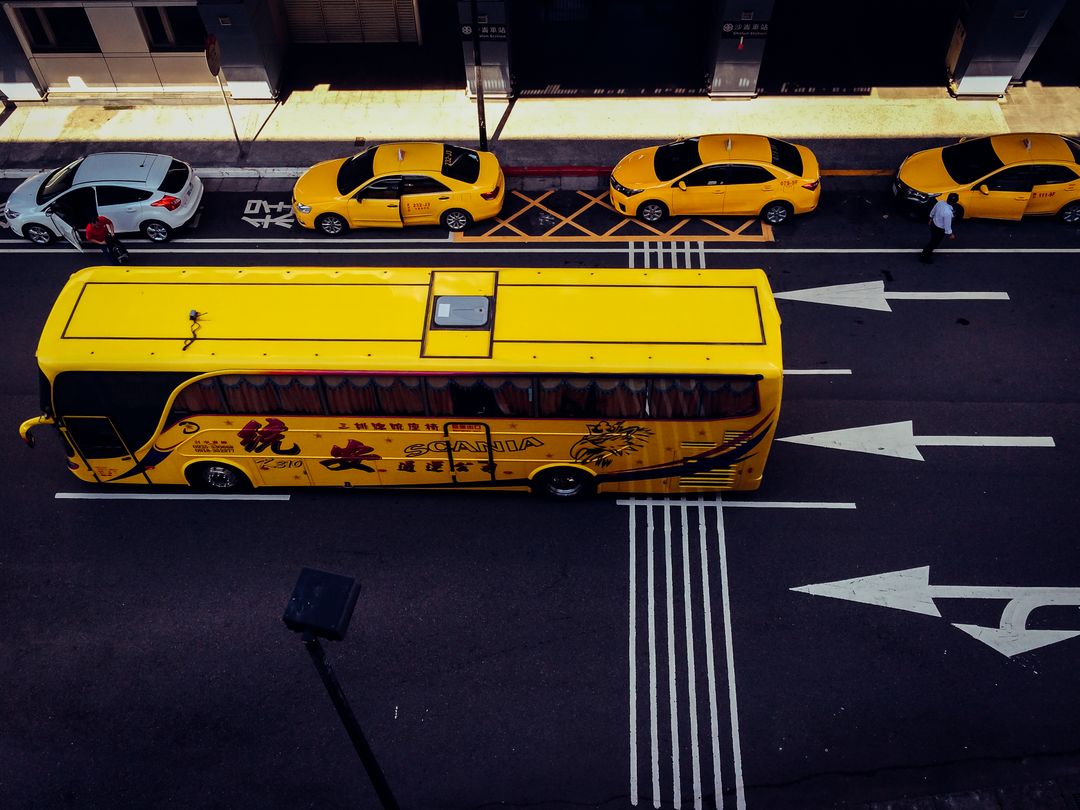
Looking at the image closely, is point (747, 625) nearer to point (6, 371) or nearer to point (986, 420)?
point (986, 420)

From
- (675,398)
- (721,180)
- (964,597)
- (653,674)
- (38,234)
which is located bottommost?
(653,674)

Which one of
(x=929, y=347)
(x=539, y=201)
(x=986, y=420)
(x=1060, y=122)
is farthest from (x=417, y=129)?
(x=1060, y=122)

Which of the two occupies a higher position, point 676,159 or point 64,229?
point 676,159

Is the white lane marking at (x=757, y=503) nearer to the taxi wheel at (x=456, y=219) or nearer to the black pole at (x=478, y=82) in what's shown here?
the taxi wheel at (x=456, y=219)

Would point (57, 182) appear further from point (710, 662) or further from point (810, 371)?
point (710, 662)

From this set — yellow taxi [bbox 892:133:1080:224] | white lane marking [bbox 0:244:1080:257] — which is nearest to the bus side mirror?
white lane marking [bbox 0:244:1080:257]

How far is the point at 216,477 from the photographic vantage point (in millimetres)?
13500

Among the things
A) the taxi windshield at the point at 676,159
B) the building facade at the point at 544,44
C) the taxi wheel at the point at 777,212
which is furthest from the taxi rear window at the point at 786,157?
the building facade at the point at 544,44

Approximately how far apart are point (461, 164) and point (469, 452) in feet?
27.1

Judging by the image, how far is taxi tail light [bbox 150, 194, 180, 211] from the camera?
17.7m

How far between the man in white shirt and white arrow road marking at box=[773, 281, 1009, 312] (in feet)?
3.49

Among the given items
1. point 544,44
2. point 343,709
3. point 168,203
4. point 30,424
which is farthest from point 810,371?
point 168,203

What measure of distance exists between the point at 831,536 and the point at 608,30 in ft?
56.5

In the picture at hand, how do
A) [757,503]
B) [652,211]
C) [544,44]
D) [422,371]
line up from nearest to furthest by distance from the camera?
[422,371] → [757,503] → [652,211] → [544,44]
